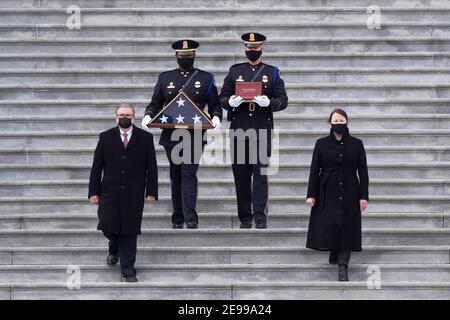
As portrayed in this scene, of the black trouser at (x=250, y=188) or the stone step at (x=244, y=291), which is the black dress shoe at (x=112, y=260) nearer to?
the stone step at (x=244, y=291)

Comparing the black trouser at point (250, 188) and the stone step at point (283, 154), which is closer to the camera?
the black trouser at point (250, 188)

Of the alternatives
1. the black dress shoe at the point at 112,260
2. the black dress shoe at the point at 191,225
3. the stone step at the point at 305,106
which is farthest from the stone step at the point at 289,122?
the black dress shoe at the point at 112,260

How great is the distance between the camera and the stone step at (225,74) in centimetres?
1967

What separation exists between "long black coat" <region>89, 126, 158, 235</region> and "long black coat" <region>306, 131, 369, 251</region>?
1.65 metres

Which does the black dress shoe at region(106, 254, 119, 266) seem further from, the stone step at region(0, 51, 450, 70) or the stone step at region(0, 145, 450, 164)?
the stone step at region(0, 51, 450, 70)

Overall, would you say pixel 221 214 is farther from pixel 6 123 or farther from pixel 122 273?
pixel 6 123

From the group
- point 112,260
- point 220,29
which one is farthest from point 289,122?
point 112,260

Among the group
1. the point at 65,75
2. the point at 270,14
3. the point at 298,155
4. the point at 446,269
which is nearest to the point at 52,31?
the point at 65,75

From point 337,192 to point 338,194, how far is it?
0.07 feet

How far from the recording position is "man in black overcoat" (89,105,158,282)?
639 inches

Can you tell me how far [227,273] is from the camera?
1653 cm

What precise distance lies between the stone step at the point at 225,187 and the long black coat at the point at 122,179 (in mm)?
1569

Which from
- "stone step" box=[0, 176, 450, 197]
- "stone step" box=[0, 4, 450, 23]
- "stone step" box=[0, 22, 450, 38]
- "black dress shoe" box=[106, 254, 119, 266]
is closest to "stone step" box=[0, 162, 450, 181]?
"stone step" box=[0, 176, 450, 197]

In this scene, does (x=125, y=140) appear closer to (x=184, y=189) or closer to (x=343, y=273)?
(x=184, y=189)
